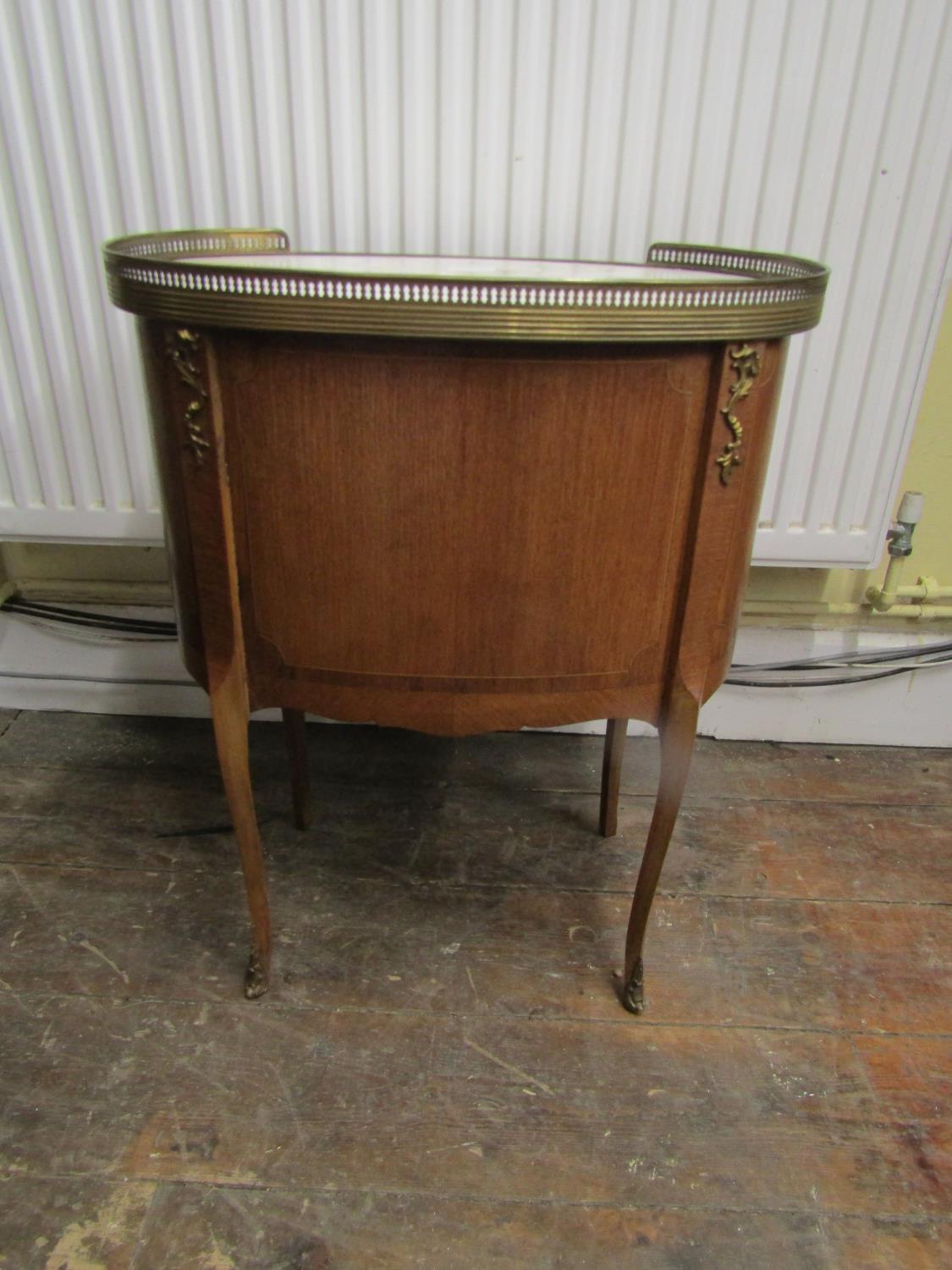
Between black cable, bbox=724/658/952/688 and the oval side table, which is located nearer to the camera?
the oval side table

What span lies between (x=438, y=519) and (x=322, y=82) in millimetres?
717

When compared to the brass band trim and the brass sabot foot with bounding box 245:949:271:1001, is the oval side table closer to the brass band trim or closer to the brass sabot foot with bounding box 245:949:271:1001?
the brass band trim

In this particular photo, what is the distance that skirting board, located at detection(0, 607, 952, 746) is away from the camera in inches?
59.7

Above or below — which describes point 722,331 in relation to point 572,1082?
above

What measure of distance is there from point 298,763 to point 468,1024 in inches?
17.0

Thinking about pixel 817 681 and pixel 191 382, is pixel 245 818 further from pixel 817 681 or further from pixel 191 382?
pixel 817 681

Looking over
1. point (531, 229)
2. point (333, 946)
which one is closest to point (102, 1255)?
point (333, 946)

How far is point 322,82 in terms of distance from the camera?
1.13 meters

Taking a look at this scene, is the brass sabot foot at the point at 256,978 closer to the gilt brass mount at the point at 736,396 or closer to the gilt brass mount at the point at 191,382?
the gilt brass mount at the point at 191,382

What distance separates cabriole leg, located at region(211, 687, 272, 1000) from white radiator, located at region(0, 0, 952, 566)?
0.61 m

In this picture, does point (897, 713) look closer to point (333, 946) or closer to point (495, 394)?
point (333, 946)

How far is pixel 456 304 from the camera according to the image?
2.15 ft

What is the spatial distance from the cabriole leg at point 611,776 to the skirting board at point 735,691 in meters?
0.28

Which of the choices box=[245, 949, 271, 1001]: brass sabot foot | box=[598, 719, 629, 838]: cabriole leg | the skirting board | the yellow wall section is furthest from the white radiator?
box=[245, 949, 271, 1001]: brass sabot foot
